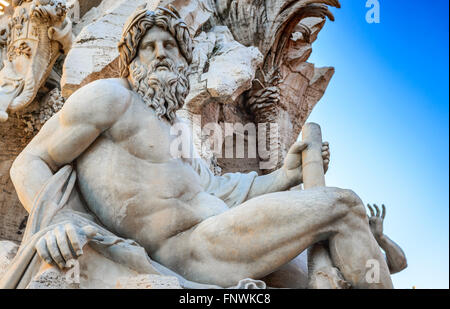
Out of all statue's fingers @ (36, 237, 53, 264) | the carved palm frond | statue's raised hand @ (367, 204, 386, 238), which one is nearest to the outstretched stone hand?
statue's raised hand @ (367, 204, 386, 238)

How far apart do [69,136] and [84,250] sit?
2.40 ft

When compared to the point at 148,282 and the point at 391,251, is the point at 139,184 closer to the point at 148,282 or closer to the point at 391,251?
the point at 148,282

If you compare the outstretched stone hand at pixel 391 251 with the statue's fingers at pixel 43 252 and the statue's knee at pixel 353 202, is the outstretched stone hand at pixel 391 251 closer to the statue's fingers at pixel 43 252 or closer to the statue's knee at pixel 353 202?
the statue's knee at pixel 353 202

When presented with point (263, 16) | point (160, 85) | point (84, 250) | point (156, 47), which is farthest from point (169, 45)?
point (263, 16)

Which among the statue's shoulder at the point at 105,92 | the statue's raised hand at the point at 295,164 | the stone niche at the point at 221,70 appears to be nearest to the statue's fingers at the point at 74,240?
the statue's shoulder at the point at 105,92

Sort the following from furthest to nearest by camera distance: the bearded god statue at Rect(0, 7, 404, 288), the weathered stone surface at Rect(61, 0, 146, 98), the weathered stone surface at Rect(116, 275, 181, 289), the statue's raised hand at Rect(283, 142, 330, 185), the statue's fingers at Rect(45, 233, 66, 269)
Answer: the weathered stone surface at Rect(61, 0, 146, 98)
the statue's raised hand at Rect(283, 142, 330, 185)
the bearded god statue at Rect(0, 7, 404, 288)
the weathered stone surface at Rect(116, 275, 181, 289)
the statue's fingers at Rect(45, 233, 66, 269)

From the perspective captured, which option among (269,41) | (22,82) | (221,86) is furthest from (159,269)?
(269,41)

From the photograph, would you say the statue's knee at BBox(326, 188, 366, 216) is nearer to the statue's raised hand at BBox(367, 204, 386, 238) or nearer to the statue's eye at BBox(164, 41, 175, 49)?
the statue's raised hand at BBox(367, 204, 386, 238)

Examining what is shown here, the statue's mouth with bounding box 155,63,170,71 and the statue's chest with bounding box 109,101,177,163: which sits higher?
the statue's mouth with bounding box 155,63,170,71

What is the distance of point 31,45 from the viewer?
582 centimetres

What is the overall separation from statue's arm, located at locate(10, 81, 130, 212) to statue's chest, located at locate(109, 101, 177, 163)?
2.7 inches

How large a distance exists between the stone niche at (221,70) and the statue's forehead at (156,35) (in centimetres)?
157

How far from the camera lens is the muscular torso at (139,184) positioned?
3.44 metres

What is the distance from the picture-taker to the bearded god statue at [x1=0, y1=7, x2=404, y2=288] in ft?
10.6
